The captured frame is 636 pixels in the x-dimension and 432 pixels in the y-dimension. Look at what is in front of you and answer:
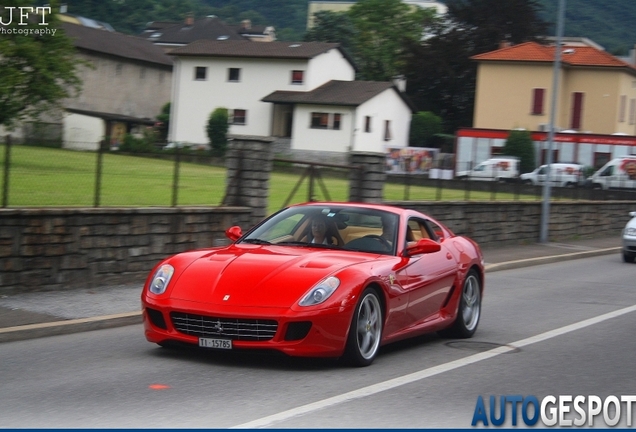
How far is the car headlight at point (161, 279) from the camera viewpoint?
8.11 meters

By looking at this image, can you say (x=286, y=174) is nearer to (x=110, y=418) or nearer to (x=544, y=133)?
(x=110, y=418)

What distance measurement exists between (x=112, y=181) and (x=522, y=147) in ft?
143

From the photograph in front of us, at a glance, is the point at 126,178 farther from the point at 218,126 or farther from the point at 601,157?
the point at 218,126

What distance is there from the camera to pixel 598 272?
20.5 metres

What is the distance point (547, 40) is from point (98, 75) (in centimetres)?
3358

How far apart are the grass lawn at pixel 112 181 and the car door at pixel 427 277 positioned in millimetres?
4864

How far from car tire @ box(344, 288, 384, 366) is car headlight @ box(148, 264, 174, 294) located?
5.13 feet

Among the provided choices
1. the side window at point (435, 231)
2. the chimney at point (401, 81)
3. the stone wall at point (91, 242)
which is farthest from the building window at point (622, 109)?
the side window at point (435, 231)

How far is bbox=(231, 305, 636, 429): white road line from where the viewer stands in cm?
625

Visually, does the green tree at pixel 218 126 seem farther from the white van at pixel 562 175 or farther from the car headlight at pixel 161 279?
the car headlight at pixel 161 279

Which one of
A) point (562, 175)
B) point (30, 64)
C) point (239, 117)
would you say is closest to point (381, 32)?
point (239, 117)

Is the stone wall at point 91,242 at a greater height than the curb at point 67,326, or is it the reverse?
the stone wall at point 91,242

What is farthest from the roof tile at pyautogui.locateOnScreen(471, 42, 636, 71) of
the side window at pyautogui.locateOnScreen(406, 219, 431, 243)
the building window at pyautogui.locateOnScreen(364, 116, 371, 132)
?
the side window at pyautogui.locateOnScreen(406, 219, 431, 243)

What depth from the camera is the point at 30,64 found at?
130 feet
